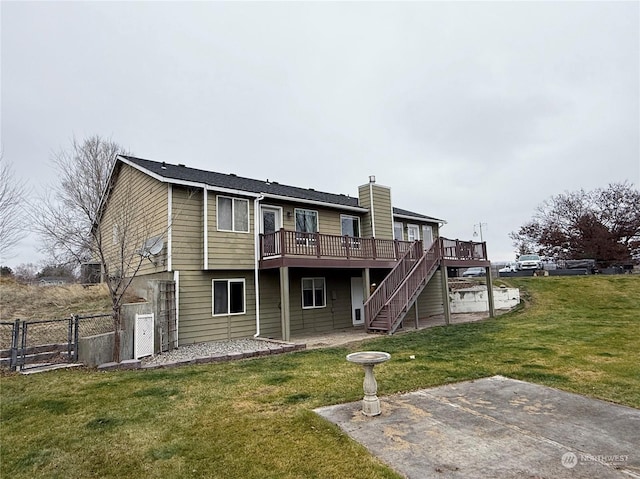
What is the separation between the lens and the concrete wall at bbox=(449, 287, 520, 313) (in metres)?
19.0

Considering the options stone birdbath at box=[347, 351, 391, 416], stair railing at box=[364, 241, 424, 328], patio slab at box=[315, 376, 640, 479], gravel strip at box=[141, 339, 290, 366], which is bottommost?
patio slab at box=[315, 376, 640, 479]

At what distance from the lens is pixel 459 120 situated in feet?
64.1

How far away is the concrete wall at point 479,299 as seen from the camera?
19.0 m

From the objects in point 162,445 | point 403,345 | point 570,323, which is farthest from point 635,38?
point 162,445

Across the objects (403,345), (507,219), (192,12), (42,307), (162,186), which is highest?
(192,12)

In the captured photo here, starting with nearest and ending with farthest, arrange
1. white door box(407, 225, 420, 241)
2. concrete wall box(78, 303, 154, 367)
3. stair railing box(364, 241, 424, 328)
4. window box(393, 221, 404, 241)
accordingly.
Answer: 1. concrete wall box(78, 303, 154, 367)
2. stair railing box(364, 241, 424, 328)
3. window box(393, 221, 404, 241)
4. white door box(407, 225, 420, 241)

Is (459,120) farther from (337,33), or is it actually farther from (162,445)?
(162,445)

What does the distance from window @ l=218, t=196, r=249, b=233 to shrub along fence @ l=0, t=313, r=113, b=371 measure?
172 inches

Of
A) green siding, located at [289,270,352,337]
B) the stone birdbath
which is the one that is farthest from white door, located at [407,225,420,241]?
the stone birdbath

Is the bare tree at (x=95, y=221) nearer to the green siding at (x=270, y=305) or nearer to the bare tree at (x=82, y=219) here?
the bare tree at (x=82, y=219)

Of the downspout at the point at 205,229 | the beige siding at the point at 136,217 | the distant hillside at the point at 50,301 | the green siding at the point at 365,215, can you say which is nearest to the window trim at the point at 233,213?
the downspout at the point at 205,229

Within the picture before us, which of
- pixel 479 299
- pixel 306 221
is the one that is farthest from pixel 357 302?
pixel 479 299

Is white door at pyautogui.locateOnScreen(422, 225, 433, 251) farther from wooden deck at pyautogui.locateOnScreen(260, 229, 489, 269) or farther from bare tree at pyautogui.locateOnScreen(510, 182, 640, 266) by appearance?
bare tree at pyautogui.locateOnScreen(510, 182, 640, 266)

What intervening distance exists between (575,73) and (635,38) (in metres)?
2.00
